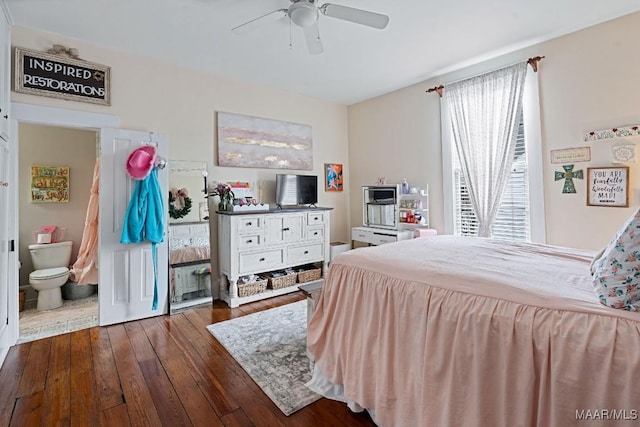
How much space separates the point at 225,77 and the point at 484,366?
4.03 meters

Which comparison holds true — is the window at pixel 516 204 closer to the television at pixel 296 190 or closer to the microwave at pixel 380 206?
the microwave at pixel 380 206

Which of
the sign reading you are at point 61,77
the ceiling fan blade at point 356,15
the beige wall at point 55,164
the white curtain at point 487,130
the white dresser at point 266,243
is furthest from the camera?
the beige wall at point 55,164

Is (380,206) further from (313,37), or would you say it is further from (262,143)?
(313,37)

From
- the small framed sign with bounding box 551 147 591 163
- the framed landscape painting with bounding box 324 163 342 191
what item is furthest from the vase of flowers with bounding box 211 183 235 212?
the small framed sign with bounding box 551 147 591 163

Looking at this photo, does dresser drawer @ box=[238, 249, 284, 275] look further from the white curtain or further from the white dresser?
the white curtain

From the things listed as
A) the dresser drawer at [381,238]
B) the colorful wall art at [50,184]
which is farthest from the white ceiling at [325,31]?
the dresser drawer at [381,238]

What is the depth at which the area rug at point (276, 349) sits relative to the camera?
1.92 m

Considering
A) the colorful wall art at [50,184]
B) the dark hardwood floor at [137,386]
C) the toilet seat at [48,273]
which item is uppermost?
the colorful wall art at [50,184]

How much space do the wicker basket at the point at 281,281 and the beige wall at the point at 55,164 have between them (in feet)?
9.01

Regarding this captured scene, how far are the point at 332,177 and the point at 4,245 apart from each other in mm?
3881

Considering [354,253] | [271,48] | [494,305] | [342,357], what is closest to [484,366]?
[494,305]

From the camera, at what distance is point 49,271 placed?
3.56m

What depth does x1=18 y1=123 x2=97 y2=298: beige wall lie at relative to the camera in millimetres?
3820

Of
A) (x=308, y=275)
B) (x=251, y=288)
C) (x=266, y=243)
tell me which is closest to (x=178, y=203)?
(x=266, y=243)
